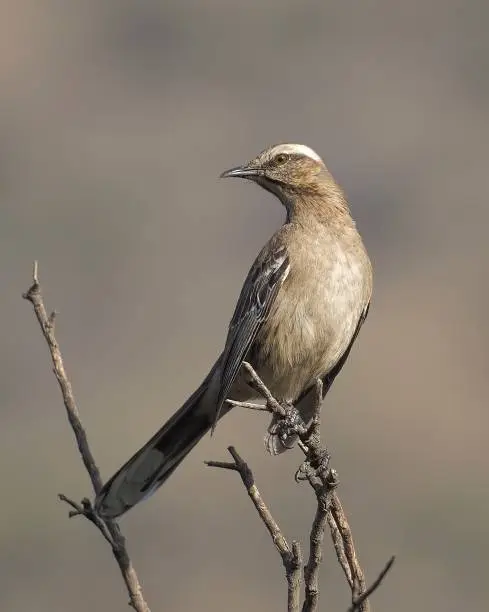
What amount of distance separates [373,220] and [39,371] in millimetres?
13980

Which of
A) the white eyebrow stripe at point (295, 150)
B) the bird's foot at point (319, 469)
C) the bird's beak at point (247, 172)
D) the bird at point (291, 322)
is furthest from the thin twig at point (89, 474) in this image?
the white eyebrow stripe at point (295, 150)

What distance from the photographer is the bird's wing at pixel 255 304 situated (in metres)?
8.74

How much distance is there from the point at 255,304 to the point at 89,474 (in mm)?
3054

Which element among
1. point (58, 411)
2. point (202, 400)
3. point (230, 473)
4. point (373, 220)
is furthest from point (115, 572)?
point (373, 220)

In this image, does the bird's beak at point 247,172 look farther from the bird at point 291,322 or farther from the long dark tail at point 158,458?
the long dark tail at point 158,458

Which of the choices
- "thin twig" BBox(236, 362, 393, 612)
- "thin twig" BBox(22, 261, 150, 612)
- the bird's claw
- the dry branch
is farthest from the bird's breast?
"thin twig" BBox(22, 261, 150, 612)

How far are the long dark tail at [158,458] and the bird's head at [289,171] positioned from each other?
3.99 feet

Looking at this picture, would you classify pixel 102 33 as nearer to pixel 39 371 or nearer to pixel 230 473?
pixel 39 371

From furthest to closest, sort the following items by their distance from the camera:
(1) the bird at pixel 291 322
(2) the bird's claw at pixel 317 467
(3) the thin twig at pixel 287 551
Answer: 1. (1) the bird at pixel 291 322
2. (2) the bird's claw at pixel 317 467
3. (3) the thin twig at pixel 287 551

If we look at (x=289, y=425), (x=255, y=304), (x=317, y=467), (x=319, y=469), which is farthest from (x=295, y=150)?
(x=319, y=469)

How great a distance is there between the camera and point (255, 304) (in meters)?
8.84

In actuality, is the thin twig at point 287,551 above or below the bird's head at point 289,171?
below

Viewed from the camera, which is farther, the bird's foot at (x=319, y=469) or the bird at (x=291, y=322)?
the bird at (x=291, y=322)

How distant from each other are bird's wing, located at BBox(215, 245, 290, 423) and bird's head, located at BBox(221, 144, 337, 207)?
1.87ft
